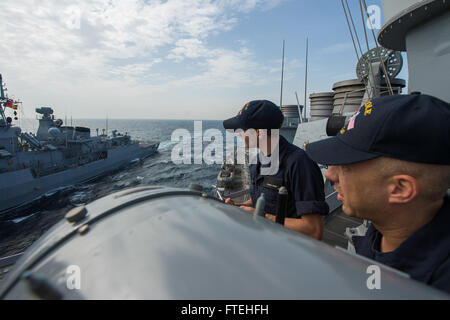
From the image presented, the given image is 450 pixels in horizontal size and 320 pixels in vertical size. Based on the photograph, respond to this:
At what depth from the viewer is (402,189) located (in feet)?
3.04

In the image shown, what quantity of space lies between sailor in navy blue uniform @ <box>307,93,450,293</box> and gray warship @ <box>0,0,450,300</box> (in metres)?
0.37

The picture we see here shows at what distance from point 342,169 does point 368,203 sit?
209 millimetres

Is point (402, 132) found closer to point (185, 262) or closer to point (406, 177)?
point (406, 177)

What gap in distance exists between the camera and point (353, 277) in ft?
1.96

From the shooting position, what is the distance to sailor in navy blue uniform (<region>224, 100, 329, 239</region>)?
1789 mm

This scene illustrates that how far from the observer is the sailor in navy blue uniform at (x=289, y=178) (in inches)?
70.4

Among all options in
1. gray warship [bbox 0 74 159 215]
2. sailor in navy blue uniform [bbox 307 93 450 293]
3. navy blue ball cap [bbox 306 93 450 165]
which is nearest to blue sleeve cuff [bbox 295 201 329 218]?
sailor in navy blue uniform [bbox 307 93 450 293]

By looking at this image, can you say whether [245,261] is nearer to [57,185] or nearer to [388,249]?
[388,249]

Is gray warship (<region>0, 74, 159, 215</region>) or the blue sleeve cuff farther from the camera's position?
gray warship (<region>0, 74, 159, 215</region>)

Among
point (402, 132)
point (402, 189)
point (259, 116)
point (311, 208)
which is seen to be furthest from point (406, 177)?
point (259, 116)

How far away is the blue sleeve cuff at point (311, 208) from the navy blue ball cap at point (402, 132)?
0.80 meters

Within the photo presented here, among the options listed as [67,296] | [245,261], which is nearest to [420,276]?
[245,261]

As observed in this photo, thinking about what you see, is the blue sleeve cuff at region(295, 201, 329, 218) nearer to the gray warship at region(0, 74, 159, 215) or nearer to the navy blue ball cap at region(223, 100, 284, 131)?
the navy blue ball cap at region(223, 100, 284, 131)
